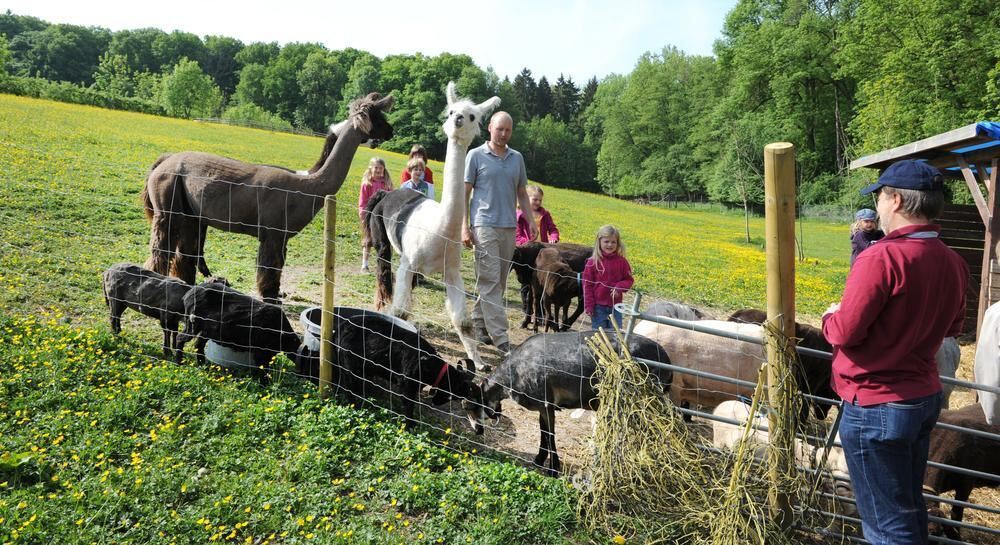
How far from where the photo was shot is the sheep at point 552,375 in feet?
12.2

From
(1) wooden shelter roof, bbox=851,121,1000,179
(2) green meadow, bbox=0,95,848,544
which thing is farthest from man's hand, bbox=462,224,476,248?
(1) wooden shelter roof, bbox=851,121,1000,179

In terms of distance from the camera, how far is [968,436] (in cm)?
368

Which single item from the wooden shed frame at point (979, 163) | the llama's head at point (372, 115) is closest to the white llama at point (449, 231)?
the llama's head at point (372, 115)

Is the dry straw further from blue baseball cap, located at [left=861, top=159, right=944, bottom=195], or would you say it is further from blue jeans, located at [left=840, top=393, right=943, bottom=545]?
blue baseball cap, located at [left=861, top=159, right=944, bottom=195]

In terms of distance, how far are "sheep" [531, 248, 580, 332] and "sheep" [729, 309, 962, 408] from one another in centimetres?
192

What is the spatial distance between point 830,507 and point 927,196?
1845mm

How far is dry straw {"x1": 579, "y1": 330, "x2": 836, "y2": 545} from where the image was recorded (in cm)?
283

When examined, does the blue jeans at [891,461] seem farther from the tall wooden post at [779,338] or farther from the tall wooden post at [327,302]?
the tall wooden post at [327,302]

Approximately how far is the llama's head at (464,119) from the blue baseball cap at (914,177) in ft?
12.0

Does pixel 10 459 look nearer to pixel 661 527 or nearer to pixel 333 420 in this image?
pixel 333 420

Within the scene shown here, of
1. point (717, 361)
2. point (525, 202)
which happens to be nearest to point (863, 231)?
point (717, 361)

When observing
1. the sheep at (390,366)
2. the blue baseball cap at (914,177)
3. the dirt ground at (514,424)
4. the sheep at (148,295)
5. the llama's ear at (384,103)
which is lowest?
the dirt ground at (514,424)

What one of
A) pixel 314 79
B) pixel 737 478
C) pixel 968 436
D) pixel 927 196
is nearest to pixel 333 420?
pixel 737 478

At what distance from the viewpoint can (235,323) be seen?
4621 mm
